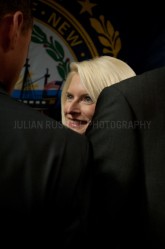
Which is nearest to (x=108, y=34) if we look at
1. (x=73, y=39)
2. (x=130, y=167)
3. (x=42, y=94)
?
(x=73, y=39)

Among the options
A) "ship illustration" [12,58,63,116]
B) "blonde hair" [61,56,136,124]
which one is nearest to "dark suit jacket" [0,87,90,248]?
"blonde hair" [61,56,136,124]

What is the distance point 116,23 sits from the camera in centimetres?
244

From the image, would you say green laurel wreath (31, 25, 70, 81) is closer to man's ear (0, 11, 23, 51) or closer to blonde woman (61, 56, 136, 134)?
blonde woman (61, 56, 136, 134)

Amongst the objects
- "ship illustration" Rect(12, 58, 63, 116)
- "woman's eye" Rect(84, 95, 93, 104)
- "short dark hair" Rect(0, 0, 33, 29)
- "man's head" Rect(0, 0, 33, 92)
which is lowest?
"ship illustration" Rect(12, 58, 63, 116)

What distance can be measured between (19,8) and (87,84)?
1.05 metres

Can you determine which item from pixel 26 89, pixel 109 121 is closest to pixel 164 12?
pixel 26 89

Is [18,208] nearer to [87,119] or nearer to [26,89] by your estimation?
[87,119]

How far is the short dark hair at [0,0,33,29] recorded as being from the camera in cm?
57

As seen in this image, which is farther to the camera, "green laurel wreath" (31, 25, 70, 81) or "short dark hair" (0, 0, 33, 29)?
"green laurel wreath" (31, 25, 70, 81)

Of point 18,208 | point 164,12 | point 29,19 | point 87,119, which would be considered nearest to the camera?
point 18,208

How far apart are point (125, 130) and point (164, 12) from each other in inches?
75.3

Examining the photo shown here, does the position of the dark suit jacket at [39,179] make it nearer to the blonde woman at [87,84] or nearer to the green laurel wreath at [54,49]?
the blonde woman at [87,84]

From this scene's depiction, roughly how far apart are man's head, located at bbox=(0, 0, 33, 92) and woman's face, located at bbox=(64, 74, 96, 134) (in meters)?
1.04

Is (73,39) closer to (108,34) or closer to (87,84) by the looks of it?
(108,34)
